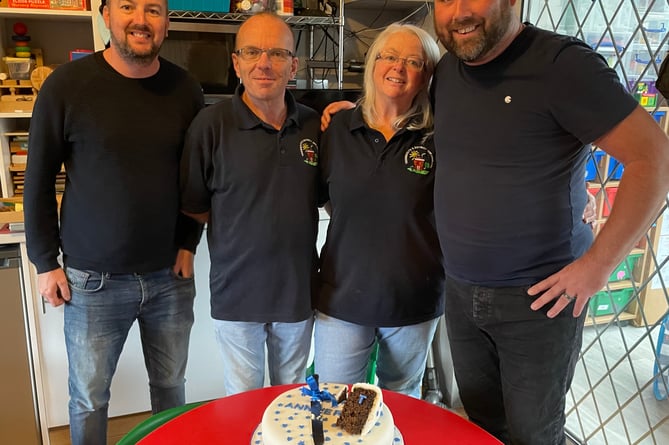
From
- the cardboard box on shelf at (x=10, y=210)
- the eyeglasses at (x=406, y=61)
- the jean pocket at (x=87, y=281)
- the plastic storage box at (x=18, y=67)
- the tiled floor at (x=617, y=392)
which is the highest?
the plastic storage box at (x=18, y=67)

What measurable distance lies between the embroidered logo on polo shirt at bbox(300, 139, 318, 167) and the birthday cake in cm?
65

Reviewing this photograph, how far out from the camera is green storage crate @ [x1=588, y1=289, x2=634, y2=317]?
1.80 metres

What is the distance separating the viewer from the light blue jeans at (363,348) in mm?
1473

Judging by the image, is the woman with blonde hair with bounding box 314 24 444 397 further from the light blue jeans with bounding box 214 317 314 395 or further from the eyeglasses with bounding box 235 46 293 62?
the eyeglasses with bounding box 235 46 293 62

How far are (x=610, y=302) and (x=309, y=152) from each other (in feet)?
3.80

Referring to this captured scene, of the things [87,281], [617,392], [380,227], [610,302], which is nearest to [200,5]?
[87,281]

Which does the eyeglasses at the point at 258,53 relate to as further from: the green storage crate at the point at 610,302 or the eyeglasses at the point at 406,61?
the green storage crate at the point at 610,302

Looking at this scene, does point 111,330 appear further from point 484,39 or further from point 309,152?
point 484,39

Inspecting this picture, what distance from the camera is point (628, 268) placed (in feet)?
5.74

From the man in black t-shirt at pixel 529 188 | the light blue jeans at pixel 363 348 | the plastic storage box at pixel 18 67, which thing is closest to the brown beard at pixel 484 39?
the man in black t-shirt at pixel 529 188

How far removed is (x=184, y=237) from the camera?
1.61 m

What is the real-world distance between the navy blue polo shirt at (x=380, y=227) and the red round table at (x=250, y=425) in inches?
12.6

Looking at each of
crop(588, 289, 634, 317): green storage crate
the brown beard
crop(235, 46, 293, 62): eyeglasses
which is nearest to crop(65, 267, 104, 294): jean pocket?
crop(235, 46, 293, 62): eyeglasses

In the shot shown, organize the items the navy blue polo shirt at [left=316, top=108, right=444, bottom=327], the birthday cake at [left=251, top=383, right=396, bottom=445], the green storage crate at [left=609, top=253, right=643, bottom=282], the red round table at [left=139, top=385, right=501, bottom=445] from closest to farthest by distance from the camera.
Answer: the birthday cake at [left=251, top=383, right=396, bottom=445] < the red round table at [left=139, top=385, right=501, bottom=445] < the navy blue polo shirt at [left=316, top=108, right=444, bottom=327] < the green storage crate at [left=609, top=253, right=643, bottom=282]
